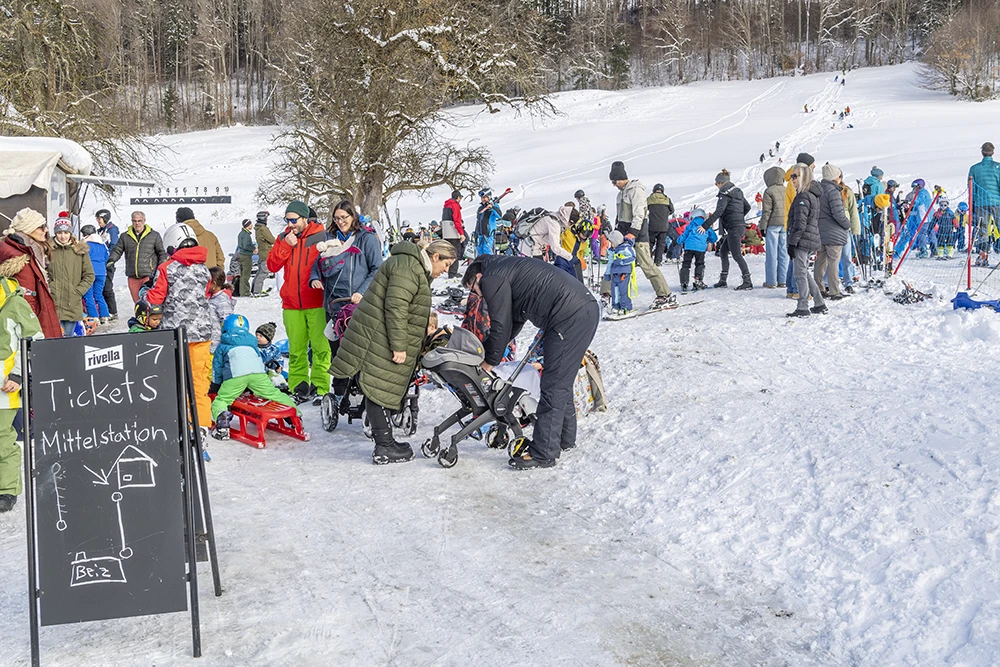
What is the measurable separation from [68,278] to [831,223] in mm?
8566

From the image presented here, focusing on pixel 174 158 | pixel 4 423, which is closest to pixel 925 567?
pixel 4 423

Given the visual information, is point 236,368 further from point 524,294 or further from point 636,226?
point 636,226

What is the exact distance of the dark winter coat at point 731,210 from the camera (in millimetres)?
12305

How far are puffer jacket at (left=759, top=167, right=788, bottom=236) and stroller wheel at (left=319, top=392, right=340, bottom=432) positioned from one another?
662 cm

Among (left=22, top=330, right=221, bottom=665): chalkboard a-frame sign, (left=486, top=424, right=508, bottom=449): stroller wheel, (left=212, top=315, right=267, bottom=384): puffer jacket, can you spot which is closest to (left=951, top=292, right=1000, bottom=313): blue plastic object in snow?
(left=486, top=424, right=508, bottom=449): stroller wheel

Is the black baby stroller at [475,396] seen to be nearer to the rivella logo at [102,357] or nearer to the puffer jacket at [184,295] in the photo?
the puffer jacket at [184,295]

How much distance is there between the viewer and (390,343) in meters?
6.18

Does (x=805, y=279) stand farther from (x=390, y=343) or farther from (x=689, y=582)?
(x=689, y=582)

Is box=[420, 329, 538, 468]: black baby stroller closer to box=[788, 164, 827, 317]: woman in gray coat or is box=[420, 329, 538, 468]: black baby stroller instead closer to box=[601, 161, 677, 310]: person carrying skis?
box=[788, 164, 827, 317]: woman in gray coat

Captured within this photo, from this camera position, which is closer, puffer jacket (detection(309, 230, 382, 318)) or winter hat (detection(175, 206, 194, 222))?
puffer jacket (detection(309, 230, 382, 318))

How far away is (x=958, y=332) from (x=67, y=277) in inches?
371

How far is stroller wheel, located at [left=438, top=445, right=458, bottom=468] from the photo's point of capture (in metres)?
6.24

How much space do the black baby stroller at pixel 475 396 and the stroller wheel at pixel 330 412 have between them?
1203 millimetres

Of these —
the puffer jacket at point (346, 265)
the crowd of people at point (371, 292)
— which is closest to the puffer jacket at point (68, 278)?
the crowd of people at point (371, 292)
